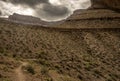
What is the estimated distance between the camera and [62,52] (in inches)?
1416

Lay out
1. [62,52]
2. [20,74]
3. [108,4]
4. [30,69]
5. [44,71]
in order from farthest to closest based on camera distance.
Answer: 1. [108,4]
2. [62,52]
3. [44,71]
4. [30,69]
5. [20,74]

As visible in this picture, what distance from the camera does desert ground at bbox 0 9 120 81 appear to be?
26.4m

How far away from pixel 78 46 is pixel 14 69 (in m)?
15.9

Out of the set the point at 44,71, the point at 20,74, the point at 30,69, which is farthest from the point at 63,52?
the point at 20,74

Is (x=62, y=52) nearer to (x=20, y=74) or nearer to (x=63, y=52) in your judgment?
(x=63, y=52)

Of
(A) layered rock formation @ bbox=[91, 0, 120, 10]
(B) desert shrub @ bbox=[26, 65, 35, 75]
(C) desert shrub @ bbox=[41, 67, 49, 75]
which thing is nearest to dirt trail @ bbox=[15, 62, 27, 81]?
(B) desert shrub @ bbox=[26, 65, 35, 75]

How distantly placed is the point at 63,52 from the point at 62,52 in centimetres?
16

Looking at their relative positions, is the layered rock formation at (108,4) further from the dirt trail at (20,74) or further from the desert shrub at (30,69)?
the dirt trail at (20,74)

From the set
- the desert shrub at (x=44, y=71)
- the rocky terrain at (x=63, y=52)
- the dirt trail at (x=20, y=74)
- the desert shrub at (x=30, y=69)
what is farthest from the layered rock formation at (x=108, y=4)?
the dirt trail at (x=20, y=74)

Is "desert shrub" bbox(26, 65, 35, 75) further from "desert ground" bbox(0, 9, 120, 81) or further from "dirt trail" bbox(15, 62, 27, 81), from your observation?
"dirt trail" bbox(15, 62, 27, 81)

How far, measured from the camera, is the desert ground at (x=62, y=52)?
2641cm

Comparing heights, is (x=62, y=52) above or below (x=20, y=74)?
above

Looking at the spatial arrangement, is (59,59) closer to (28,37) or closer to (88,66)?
(88,66)

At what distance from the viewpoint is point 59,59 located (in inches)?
1297
